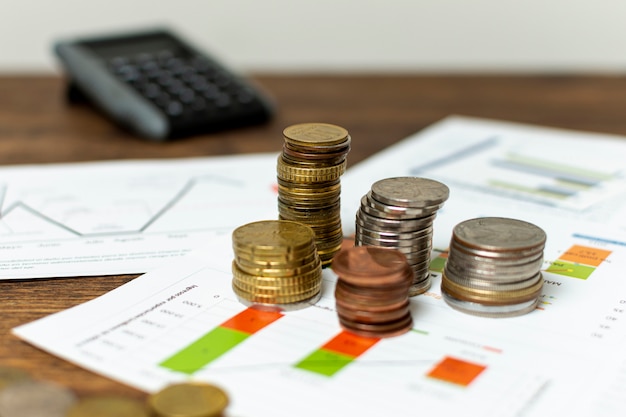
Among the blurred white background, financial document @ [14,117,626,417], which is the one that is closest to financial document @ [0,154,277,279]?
financial document @ [14,117,626,417]

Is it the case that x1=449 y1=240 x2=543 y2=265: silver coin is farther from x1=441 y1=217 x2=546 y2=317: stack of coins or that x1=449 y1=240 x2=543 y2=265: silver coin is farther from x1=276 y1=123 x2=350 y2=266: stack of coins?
x1=276 y1=123 x2=350 y2=266: stack of coins

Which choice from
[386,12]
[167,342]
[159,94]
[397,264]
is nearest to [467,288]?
[397,264]

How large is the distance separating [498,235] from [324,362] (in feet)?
0.52

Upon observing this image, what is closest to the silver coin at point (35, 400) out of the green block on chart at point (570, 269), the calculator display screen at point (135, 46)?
the green block on chart at point (570, 269)

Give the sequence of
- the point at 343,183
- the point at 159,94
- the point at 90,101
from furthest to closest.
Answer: the point at 90,101 < the point at 159,94 < the point at 343,183

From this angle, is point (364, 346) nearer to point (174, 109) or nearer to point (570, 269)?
point (570, 269)

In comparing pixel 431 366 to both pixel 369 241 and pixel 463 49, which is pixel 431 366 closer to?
pixel 369 241

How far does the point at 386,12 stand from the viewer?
1463 millimetres

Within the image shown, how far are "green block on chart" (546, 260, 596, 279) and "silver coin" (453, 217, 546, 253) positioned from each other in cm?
7

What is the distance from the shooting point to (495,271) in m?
0.57

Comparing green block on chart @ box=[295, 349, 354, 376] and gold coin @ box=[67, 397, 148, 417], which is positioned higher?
gold coin @ box=[67, 397, 148, 417]

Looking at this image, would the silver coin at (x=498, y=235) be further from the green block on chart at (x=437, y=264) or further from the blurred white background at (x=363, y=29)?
the blurred white background at (x=363, y=29)

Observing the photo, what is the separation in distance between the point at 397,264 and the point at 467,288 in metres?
0.06

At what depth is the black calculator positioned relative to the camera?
40.0 inches
